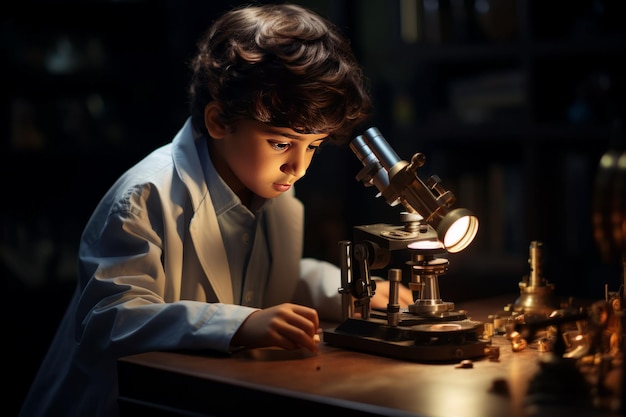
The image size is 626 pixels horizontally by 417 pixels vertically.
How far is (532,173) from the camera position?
3066 millimetres

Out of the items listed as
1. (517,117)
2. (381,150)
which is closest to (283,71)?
(381,150)

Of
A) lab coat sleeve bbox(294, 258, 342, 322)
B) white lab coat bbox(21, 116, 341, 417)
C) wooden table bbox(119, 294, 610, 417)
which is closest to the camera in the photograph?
wooden table bbox(119, 294, 610, 417)

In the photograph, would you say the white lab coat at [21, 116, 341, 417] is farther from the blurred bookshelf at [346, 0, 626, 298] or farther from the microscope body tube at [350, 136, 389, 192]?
the blurred bookshelf at [346, 0, 626, 298]

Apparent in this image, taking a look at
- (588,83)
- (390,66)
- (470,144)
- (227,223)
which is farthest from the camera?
(390,66)

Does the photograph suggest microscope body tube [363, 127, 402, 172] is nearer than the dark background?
Yes

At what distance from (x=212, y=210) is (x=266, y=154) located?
0.15 m

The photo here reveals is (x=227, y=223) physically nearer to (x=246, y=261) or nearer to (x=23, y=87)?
(x=246, y=261)

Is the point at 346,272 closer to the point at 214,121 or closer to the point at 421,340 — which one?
the point at 421,340

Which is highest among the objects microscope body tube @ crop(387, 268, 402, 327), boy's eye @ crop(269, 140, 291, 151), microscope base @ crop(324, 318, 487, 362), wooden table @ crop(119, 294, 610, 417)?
boy's eye @ crop(269, 140, 291, 151)

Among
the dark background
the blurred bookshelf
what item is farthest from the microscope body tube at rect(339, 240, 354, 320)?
the blurred bookshelf

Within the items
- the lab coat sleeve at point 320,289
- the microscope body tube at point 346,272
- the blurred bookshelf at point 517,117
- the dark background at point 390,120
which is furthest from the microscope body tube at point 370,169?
the blurred bookshelf at point 517,117

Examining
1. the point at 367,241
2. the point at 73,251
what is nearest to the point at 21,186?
the point at 73,251

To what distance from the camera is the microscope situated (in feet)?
4.46

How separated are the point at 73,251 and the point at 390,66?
140 cm
